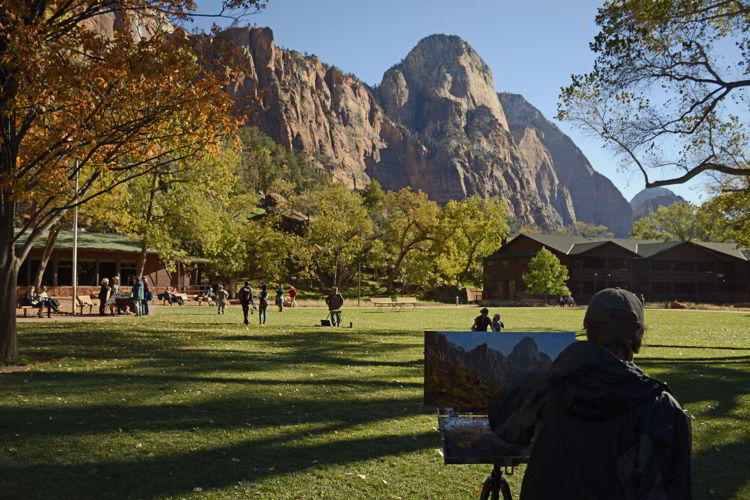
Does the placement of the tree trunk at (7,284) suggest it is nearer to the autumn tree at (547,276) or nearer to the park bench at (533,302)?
the park bench at (533,302)

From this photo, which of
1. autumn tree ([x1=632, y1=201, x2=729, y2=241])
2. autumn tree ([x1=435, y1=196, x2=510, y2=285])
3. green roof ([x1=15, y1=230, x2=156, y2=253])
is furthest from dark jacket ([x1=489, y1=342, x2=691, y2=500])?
autumn tree ([x1=632, y1=201, x2=729, y2=241])

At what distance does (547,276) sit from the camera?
61.6m

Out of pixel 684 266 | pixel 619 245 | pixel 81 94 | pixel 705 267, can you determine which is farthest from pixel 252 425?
pixel 705 267

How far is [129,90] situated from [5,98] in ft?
8.62

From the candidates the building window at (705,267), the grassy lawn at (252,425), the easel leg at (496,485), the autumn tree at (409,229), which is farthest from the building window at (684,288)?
the easel leg at (496,485)

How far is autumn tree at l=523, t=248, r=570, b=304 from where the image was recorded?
6153cm

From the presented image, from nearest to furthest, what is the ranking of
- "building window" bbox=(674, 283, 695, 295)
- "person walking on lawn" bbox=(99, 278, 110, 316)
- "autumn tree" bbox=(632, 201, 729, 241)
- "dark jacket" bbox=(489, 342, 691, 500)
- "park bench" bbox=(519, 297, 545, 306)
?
"dark jacket" bbox=(489, 342, 691, 500) → "person walking on lawn" bbox=(99, 278, 110, 316) → "park bench" bbox=(519, 297, 545, 306) → "building window" bbox=(674, 283, 695, 295) → "autumn tree" bbox=(632, 201, 729, 241)

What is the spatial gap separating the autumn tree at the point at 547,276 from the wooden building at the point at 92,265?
33.9 m

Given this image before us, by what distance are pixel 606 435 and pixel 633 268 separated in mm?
78137

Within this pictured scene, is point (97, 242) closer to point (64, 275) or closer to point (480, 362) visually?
point (64, 275)

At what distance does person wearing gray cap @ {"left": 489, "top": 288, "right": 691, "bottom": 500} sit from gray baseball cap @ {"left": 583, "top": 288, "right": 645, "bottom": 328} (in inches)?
5.8

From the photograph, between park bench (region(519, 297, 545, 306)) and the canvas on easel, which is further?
park bench (region(519, 297, 545, 306))

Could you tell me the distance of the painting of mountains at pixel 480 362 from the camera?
427 cm

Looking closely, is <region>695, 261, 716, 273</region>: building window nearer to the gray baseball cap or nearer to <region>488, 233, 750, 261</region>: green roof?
<region>488, 233, 750, 261</region>: green roof
